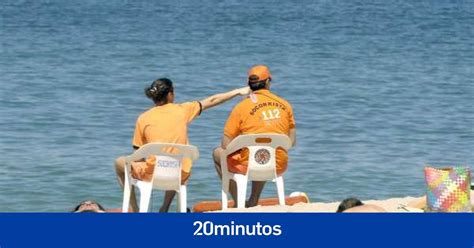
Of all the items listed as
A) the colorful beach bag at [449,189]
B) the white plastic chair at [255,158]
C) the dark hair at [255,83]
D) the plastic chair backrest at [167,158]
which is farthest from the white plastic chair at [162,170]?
the colorful beach bag at [449,189]

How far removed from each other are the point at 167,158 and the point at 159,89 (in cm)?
55

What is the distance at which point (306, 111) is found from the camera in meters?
23.3

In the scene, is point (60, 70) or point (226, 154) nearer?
point (226, 154)

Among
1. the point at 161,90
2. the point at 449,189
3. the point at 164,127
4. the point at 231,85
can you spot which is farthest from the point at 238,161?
the point at 231,85

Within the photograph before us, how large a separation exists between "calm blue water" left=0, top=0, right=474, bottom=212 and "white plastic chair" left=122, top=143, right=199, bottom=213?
151 inches

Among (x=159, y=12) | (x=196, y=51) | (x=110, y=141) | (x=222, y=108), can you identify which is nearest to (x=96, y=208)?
(x=110, y=141)

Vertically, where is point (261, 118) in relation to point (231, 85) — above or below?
below

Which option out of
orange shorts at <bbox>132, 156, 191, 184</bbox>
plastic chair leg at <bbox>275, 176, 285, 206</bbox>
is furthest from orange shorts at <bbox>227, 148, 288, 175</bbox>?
orange shorts at <bbox>132, 156, 191, 184</bbox>

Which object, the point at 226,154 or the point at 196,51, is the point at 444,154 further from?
the point at 196,51

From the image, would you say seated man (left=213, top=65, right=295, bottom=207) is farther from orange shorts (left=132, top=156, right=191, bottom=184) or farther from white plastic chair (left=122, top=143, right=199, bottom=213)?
orange shorts (left=132, top=156, right=191, bottom=184)

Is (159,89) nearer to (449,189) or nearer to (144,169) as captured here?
(144,169)

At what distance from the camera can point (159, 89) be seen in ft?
37.8

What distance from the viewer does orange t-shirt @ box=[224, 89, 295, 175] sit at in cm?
1201

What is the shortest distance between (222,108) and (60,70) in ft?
23.6
